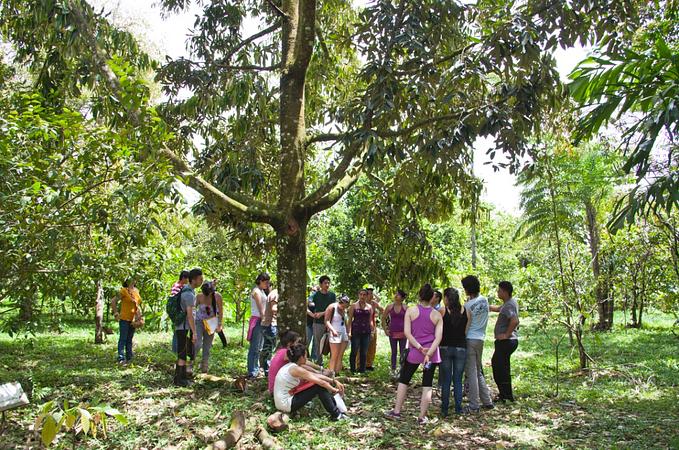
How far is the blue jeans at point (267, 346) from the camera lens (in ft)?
32.2

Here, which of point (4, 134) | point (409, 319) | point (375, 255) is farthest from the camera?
point (375, 255)

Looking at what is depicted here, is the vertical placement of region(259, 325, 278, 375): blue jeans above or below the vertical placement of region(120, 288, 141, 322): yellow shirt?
below

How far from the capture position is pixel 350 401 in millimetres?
8609

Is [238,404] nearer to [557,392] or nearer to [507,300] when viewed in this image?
[507,300]

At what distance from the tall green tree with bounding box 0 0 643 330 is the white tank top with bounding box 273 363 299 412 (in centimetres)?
135

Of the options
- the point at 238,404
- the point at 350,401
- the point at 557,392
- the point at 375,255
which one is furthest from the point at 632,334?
the point at 238,404

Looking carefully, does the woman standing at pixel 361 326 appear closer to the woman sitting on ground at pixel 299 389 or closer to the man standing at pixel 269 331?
the man standing at pixel 269 331

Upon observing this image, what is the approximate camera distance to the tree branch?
7.72 metres

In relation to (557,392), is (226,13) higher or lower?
higher

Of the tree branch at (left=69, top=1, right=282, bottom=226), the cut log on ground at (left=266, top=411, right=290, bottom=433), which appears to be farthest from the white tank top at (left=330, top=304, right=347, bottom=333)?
the cut log on ground at (left=266, top=411, right=290, bottom=433)

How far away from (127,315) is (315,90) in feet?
19.0

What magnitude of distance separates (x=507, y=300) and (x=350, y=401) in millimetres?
2813

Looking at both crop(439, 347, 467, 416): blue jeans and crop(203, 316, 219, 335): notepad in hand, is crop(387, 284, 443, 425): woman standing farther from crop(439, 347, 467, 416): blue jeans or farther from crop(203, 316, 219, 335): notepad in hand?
crop(203, 316, 219, 335): notepad in hand

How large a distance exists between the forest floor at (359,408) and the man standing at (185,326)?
233 mm
